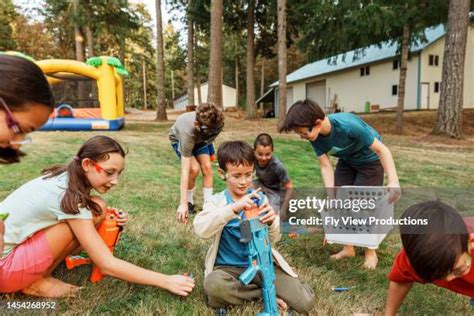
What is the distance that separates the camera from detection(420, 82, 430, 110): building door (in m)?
23.2

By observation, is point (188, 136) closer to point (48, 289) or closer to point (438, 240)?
point (48, 289)

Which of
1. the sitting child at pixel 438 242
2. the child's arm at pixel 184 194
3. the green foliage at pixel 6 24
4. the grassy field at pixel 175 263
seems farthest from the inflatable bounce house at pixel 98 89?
the green foliage at pixel 6 24

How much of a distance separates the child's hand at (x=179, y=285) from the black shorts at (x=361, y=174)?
5.76ft

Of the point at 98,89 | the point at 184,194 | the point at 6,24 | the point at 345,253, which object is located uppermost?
the point at 6,24

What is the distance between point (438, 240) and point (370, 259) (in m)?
1.82

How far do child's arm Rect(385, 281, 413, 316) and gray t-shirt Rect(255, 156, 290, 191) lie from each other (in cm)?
203

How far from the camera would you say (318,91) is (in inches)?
1228

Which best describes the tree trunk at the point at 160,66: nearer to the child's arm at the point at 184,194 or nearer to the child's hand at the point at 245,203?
the child's arm at the point at 184,194

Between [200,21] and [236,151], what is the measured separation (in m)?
16.2

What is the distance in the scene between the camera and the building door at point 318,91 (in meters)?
30.5

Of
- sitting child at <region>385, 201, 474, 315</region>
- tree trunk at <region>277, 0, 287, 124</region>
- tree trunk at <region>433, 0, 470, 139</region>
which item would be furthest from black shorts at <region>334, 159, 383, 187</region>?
tree trunk at <region>433, 0, 470, 139</region>

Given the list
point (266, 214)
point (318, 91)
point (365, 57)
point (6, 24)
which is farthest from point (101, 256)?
point (318, 91)

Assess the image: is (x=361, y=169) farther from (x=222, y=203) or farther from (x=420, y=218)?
(x=420, y=218)

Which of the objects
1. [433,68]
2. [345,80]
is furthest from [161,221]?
[345,80]
